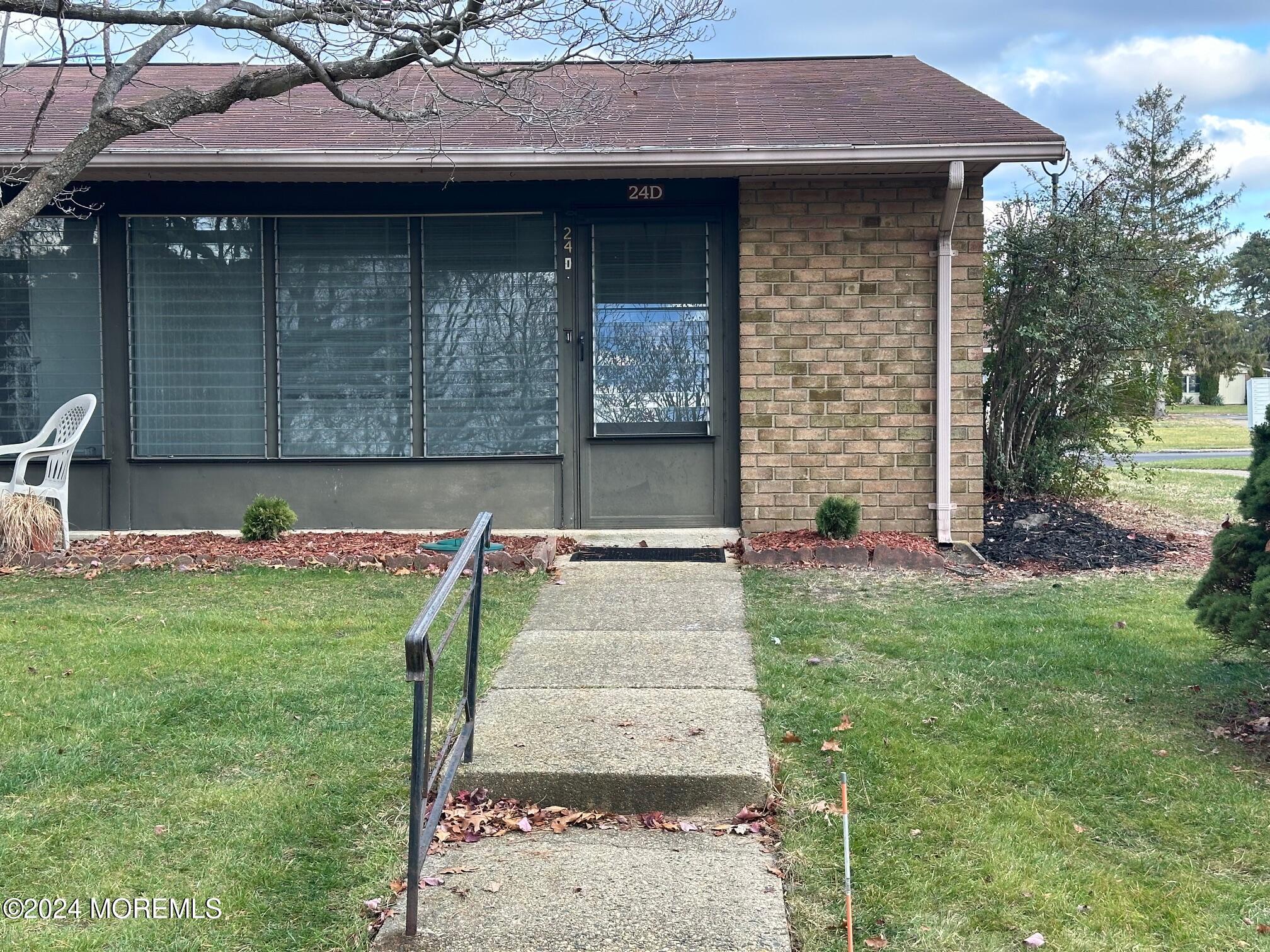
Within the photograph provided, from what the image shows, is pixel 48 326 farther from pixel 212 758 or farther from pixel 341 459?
pixel 212 758

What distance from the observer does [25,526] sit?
8.27 metres

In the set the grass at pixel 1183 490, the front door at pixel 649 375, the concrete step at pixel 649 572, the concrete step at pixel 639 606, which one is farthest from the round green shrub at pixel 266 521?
the grass at pixel 1183 490

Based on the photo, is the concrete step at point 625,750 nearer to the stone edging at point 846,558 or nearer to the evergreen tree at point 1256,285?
the stone edging at point 846,558

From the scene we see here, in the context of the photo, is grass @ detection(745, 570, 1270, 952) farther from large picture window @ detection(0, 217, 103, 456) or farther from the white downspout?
large picture window @ detection(0, 217, 103, 456)

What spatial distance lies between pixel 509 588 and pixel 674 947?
4.63 metres

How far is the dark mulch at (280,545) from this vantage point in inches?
329

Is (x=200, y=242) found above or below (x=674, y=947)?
above

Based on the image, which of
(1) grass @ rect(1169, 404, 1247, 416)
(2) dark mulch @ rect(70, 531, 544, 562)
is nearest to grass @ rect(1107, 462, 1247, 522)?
(2) dark mulch @ rect(70, 531, 544, 562)

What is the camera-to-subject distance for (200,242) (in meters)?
9.61

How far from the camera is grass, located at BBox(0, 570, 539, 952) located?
326 cm

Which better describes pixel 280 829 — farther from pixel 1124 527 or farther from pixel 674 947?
pixel 1124 527

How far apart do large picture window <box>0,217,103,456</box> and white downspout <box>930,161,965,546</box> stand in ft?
21.9

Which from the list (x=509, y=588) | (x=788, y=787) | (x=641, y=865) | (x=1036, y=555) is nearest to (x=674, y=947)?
(x=641, y=865)

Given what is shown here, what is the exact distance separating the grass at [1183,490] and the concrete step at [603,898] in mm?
8622
